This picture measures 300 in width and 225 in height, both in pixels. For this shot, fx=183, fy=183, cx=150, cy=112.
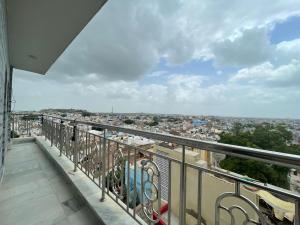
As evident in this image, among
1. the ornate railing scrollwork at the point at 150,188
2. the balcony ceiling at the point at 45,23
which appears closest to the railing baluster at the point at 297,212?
the ornate railing scrollwork at the point at 150,188

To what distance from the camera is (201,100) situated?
35.6ft

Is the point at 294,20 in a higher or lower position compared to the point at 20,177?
higher

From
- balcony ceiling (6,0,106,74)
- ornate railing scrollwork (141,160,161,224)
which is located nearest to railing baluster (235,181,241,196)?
ornate railing scrollwork (141,160,161,224)

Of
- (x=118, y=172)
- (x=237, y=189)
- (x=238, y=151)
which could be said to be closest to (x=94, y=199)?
(x=118, y=172)

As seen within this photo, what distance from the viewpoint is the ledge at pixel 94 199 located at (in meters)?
1.63

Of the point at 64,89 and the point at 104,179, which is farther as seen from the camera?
the point at 64,89

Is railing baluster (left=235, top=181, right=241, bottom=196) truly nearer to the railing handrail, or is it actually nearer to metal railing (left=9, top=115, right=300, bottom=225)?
metal railing (left=9, top=115, right=300, bottom=225)

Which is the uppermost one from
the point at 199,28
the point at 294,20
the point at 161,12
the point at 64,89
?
A: the point at 199,28

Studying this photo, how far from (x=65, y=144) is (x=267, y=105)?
7.79m

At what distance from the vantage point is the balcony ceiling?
206cm

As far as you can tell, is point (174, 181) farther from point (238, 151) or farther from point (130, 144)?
point (238, 151)

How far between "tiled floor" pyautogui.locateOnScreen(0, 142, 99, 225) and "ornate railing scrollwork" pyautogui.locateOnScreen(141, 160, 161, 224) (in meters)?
0.58

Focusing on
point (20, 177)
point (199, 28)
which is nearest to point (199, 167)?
point (20, 177)

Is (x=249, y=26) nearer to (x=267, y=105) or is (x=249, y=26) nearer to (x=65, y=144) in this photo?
(x=267, y=105)
